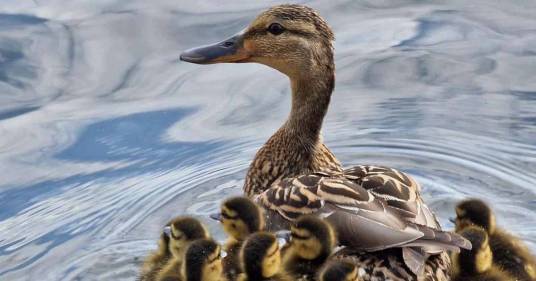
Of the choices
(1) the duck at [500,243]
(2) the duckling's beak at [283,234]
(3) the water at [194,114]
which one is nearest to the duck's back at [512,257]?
(1) the duck at [500,243]

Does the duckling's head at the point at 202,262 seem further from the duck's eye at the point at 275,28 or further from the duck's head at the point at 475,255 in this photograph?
the duck's eye at the point at 275,28

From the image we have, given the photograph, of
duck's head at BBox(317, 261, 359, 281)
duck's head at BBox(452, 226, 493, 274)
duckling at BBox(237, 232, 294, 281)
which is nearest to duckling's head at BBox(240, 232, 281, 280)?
duckling at BBox(237, 232, 294, 281)

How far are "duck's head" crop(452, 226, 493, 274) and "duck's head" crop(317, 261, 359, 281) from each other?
0.58 metres

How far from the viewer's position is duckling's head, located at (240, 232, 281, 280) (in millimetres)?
4523

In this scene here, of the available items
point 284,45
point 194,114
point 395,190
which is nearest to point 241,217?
point 395,190

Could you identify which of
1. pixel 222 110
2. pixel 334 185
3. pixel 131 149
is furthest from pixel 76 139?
pixel 334 185

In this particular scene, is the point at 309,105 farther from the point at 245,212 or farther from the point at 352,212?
the point at 352,212

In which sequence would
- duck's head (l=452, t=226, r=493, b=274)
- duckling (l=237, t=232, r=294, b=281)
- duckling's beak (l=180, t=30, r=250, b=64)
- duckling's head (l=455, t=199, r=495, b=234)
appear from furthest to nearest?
duckling's beak (l=180, t=30, r=250, b=64)
duckling's head (l=455, t=199, r=495, b=234)
duck's head (l=452, t=226, r=493, b=274)
duckling (l=237, t=232, r=294, b=281)

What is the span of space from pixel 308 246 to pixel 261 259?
243mm

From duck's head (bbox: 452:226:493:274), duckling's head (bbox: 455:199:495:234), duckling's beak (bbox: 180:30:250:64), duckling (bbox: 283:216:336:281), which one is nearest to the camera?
duckling (bbox: 283:216:336:281)

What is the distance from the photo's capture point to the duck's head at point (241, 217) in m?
5.00

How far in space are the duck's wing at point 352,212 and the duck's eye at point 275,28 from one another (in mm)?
952

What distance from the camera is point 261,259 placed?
452cm

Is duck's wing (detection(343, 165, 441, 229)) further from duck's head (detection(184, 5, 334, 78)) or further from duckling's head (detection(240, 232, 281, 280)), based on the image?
duck's head (detection(184, 5, 334, 78))
